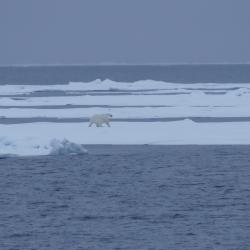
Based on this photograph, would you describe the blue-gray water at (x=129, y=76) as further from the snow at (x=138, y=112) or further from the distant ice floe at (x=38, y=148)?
the distant ice floe at (x=38, y=148)

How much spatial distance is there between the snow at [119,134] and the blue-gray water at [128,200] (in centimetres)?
82

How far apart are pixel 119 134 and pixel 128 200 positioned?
8209mm

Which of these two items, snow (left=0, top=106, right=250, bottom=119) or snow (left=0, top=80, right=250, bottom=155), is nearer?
snow (left=0, top=80, right=250, bottom=155)

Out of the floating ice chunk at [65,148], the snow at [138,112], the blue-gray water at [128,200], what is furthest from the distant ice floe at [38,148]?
the snow at [138,112]

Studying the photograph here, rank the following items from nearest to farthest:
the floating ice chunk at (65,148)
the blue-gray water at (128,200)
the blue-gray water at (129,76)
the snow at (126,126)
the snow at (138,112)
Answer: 1. the blue-gray water at (128,200)
2. the floating ice chunk at (65,148)
3. the snow at (126,126)
4. the snow at (138,112)
5. the blue-gray water at (129,76)

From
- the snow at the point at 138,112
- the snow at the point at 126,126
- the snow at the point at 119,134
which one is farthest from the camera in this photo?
the snow at the point at 138,112

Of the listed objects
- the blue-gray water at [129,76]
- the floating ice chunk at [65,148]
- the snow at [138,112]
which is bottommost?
the floating ice chunk at [65,148]

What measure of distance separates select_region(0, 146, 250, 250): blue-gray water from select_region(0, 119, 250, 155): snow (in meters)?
0.82

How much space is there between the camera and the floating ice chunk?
20109 mm

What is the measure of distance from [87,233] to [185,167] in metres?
5.54

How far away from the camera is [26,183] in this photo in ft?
55.8

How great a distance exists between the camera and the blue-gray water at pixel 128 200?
12930 mm

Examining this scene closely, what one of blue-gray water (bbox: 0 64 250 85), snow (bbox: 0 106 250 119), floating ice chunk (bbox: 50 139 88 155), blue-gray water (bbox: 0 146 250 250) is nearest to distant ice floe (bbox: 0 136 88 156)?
floating ice chunk (bbox: 50 139 88 155)

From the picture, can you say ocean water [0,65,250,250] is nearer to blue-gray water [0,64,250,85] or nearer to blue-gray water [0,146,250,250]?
blue-gray water [0,146,250,250]
